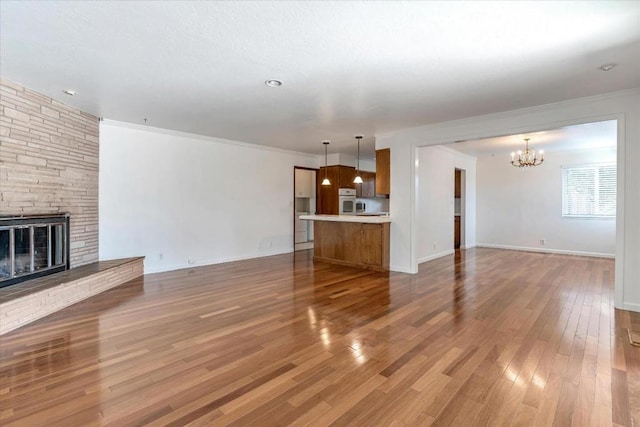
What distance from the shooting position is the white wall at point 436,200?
21.8 ft

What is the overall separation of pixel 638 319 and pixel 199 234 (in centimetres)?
642

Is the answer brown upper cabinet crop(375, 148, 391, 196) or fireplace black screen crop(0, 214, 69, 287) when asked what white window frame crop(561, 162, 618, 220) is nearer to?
brown upper cabinet crop(375, 148, 391, 196)

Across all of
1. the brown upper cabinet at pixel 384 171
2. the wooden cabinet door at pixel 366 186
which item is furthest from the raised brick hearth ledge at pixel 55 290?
the wooden cabinet door at pixel 366 186

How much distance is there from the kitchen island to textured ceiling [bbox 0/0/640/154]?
2.23 m

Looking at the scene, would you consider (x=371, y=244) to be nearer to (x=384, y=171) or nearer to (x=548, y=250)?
(x=384, y=171)

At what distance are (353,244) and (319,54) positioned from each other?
4.04 meters

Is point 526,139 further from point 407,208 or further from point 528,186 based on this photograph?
point 407,208

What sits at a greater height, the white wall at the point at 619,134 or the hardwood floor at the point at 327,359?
the white wall at the point at 619,134

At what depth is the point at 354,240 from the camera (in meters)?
6.23

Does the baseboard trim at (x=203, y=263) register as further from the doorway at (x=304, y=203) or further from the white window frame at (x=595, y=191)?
the white window frame at (x=595, y=191)

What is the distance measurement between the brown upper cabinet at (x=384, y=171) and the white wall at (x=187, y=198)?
2.68m

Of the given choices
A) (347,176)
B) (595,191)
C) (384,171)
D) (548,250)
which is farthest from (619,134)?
(347,176)

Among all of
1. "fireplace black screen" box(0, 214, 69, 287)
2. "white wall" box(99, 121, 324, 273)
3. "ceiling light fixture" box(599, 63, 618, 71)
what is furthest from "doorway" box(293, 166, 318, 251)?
"ceiling light fixture" box(599, 63, 618, 71)

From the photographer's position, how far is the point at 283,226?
7891 mm
